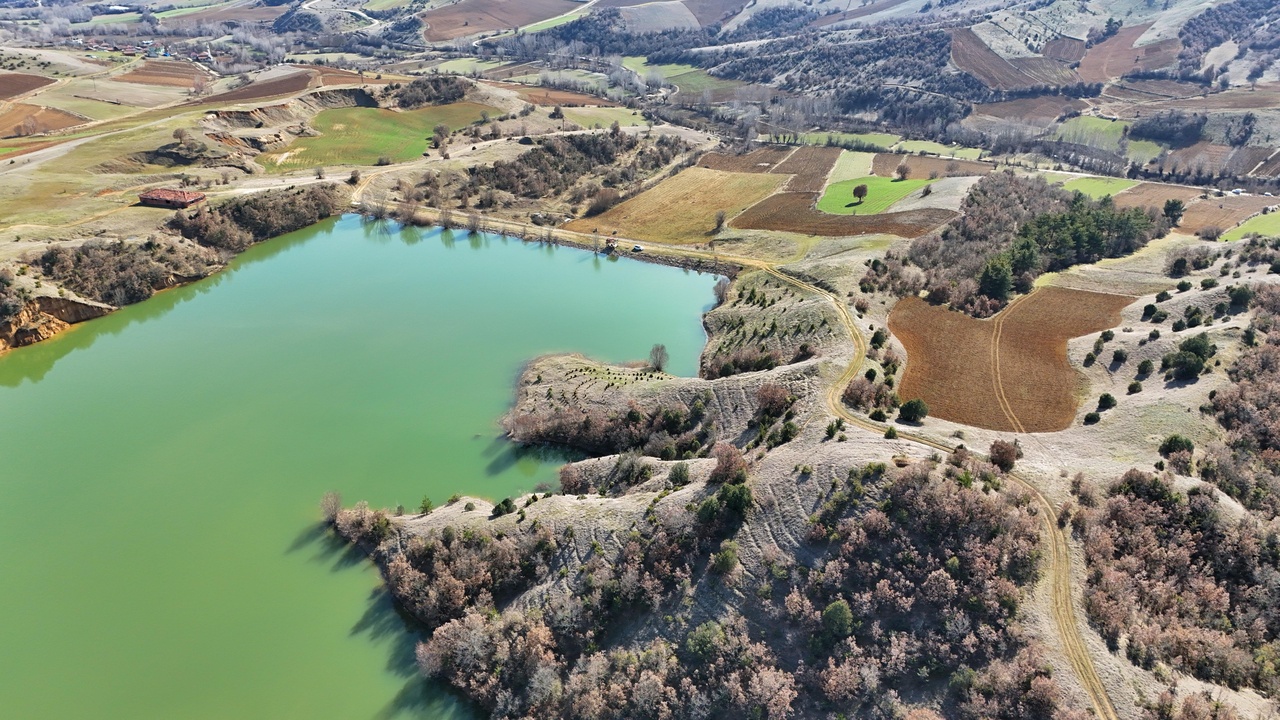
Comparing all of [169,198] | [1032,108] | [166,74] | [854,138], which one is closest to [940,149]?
[854,138]

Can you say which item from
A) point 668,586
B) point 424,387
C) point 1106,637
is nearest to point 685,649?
point 668,586

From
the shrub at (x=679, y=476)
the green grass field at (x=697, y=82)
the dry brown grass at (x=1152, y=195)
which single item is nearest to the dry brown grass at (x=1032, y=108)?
the dry brown grass at (x=1152, y=195)

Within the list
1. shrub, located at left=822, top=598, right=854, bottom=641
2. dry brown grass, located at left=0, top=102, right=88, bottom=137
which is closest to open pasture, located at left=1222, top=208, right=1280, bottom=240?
shrub, located at left=822, top=598, right=854, bottom=641

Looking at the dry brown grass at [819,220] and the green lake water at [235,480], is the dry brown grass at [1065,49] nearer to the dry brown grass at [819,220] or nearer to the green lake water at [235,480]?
the dry brown grass at [819,220]

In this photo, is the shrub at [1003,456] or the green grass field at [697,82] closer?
the shrub at [1003,456]

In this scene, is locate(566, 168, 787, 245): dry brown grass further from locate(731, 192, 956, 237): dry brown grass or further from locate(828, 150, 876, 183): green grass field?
locate(828, 150, 876, 183): green grass field

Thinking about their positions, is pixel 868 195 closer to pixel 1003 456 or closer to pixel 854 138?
pixel 854 138

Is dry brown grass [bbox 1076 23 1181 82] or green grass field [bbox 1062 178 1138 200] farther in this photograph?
dry brown grass [bbox 1076 23 1181 82]

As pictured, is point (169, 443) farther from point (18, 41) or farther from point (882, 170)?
point (18, 41)
